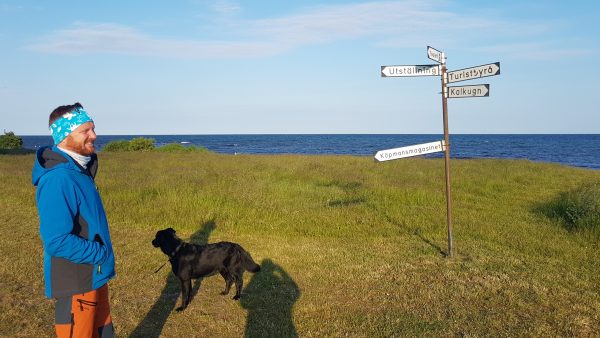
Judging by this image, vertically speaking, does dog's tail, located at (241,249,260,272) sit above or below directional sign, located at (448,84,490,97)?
below

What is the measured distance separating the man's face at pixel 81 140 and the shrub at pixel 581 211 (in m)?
9.74

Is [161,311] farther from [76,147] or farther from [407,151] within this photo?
[407,151]

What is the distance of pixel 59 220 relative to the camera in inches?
110

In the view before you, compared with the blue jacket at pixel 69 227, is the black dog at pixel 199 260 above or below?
below

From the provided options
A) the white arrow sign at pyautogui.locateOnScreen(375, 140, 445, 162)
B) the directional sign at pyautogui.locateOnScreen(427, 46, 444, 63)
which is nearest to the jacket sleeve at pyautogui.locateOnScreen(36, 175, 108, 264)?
the white arrow sign at pyautogui.locateOnScreen(375, 140, 445, 162)

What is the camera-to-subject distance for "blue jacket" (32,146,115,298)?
2787mm

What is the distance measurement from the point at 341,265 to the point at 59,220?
18.6 ft

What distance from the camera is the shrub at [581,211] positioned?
979 centimetres

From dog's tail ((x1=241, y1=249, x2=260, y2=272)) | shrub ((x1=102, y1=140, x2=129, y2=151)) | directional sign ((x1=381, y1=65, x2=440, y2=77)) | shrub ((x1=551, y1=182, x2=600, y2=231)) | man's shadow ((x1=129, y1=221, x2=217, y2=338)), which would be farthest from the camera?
shrub ((x1=102, y1=140, x2=129, y2=151))

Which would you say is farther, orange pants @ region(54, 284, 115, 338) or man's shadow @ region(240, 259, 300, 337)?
man's shadow @ region(240, 259, 300, 337)

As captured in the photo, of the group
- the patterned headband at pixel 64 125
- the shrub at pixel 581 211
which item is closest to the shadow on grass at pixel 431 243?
the shrub at pixel 581 211

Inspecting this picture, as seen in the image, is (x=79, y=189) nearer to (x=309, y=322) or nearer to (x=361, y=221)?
(x=309, y=322)

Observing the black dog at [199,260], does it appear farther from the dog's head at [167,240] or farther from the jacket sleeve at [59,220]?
the jacket sleeve at [59,220]

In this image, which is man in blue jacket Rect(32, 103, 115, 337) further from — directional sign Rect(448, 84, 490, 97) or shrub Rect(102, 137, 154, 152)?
shrub Rect(102, 137, 154, 152)
